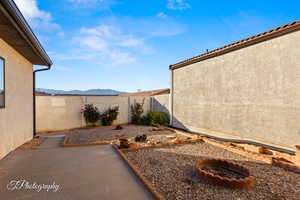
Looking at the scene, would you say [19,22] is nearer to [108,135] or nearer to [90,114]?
[108,135]

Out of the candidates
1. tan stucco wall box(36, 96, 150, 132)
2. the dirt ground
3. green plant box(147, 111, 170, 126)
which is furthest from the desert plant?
the dirt ground

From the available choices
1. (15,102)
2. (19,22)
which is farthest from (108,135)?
(19,22)

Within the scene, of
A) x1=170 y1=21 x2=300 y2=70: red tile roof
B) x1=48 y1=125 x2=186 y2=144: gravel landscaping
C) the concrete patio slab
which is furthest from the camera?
x1=48 y1=125 x2=186 y2=144: gravel landscaping

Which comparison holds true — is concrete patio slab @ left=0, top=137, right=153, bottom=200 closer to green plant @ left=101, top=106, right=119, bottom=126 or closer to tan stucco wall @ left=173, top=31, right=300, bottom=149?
tan stucco wall @ left=173, top=31, right=300, bottom=149

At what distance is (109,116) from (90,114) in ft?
3.65

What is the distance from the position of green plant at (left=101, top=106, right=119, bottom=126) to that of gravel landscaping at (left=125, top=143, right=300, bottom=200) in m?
5.67

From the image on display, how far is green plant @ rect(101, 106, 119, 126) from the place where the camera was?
9.71m

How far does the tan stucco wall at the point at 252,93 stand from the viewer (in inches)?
168

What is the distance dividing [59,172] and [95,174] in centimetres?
72

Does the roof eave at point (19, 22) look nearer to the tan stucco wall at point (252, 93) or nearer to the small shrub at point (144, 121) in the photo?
the tan stucco wall at point (252, 93)

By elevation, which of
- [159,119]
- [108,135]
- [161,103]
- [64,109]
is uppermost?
[161,103]

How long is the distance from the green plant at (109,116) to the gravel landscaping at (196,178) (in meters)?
5.67

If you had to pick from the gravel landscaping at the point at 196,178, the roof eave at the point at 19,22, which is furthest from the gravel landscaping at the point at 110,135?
the roof eave at the point at 19,22

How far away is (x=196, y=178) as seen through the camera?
284cm
